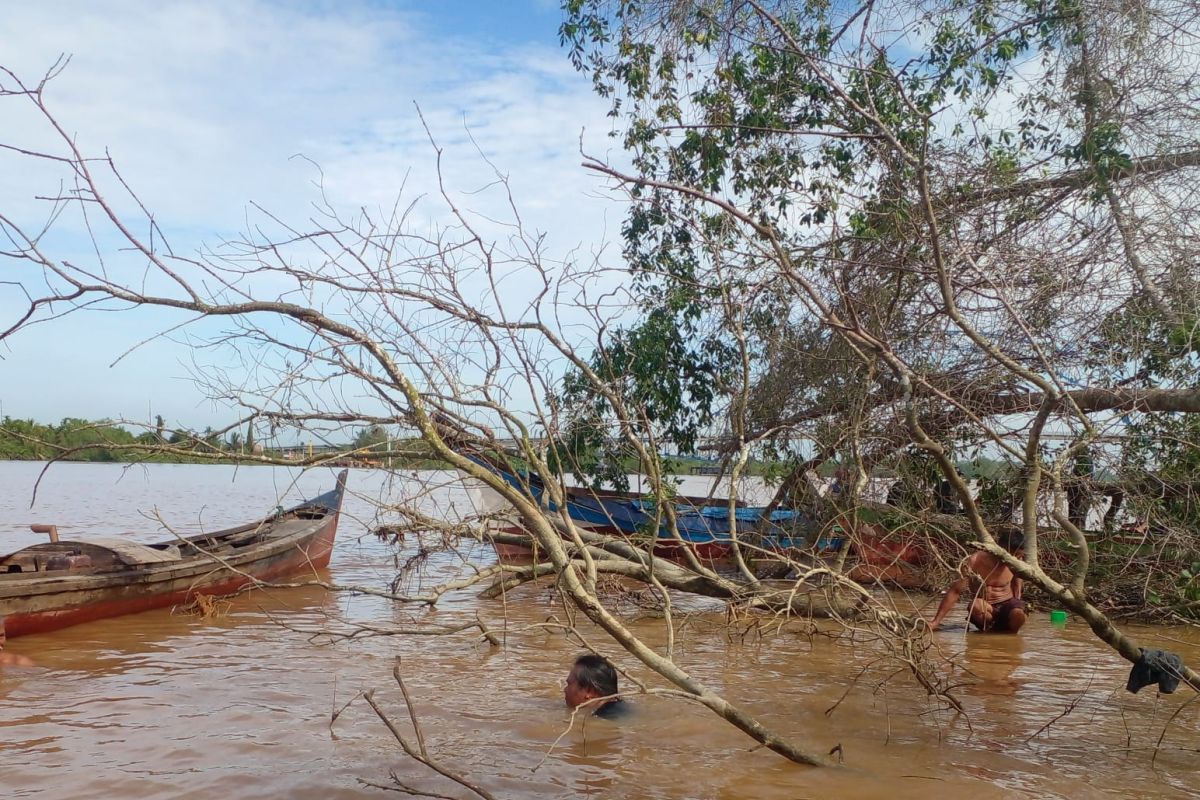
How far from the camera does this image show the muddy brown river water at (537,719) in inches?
187

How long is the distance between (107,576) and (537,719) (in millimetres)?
5045

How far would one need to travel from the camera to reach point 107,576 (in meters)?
8.74

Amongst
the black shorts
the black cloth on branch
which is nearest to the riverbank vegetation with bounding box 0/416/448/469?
the black cloth on branch

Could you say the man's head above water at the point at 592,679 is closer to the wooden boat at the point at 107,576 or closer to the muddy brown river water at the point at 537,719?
the muddy brown river water at the point at 537,719

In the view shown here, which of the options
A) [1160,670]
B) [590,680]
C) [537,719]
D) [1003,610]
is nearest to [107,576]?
[537,719]

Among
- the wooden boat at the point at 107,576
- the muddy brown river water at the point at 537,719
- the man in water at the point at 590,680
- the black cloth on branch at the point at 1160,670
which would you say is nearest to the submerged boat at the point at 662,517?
the muddy brown river water at the point at 537,719

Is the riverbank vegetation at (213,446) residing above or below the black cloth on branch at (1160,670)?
above

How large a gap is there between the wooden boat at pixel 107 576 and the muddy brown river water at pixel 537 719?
215 millimetres

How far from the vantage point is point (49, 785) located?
4676mm

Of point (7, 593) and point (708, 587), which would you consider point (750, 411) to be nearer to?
point (708, 587)

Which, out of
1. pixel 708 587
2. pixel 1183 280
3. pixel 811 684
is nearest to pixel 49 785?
pixel 708 587

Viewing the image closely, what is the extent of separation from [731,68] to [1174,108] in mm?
4177

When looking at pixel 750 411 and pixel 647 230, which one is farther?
pixel 647 230

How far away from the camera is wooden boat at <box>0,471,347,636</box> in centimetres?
796
